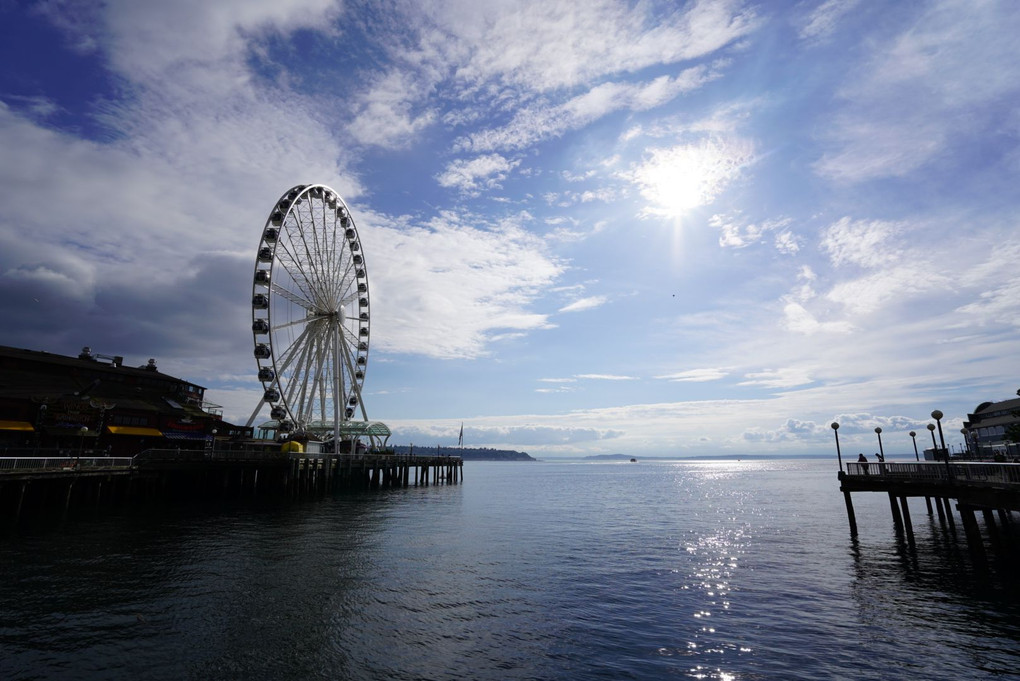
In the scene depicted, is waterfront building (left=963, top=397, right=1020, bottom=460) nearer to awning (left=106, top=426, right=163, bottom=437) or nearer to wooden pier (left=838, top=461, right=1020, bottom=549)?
wooden pier (left=838, top=461, right=1020, bottom=549)

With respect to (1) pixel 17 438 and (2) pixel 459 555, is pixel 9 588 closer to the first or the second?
(2) pixel 459 555

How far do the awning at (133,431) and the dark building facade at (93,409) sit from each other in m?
0.02

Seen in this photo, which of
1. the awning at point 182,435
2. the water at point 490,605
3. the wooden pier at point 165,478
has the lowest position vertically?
the water at point 490,605

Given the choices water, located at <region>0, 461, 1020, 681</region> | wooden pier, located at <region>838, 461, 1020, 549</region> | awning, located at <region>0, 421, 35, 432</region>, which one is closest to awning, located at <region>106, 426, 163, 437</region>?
awning, located at <region>0, 421, 35, 432</region>

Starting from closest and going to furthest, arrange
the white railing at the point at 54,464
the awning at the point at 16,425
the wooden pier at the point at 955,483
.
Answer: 1. the wooden pier at the point at 955,483
2. the white railing at the point at 54,464
3. the awning at the point at 16,425

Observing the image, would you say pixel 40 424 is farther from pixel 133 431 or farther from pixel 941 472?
pixel 941 472

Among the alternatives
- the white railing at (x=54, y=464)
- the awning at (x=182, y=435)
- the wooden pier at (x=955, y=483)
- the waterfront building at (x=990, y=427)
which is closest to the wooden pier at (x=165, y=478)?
the white railing at (x=54, y=464)

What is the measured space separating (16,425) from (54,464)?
13.3m

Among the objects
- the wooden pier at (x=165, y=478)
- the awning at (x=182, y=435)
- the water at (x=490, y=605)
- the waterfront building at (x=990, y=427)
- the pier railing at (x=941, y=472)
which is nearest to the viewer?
the water at (x=490, y=605)

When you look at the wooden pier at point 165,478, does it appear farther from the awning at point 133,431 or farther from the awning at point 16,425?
the awning at point 133,431

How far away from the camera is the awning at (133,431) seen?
167ft

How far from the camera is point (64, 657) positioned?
43.2 ft

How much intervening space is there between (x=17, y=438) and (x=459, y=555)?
Answer: 44.9m

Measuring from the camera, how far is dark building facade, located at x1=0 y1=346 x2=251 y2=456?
4597cm
